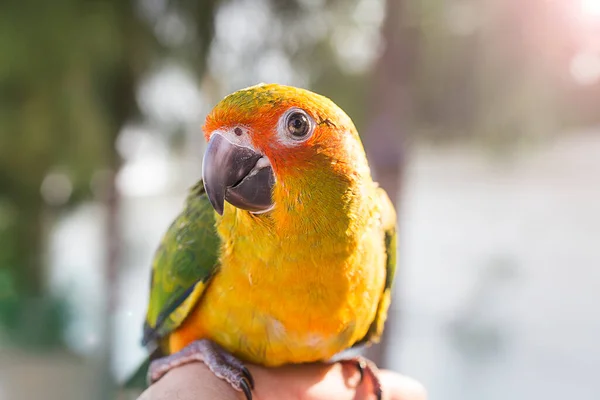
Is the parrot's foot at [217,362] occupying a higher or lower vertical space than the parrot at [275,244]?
lower

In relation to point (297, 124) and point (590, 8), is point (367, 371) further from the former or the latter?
point (590, 8)

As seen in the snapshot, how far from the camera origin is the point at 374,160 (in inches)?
85.0

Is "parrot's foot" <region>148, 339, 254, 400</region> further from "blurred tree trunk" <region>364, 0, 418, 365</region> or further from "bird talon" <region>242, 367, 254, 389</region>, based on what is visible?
"blurred tree trunk" <region>364, 0, 418, 365</region>

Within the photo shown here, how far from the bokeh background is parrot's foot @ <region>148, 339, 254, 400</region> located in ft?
4.56

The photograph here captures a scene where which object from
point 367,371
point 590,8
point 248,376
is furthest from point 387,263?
point 590,8

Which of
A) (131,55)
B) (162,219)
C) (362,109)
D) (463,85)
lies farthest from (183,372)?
(131,55)

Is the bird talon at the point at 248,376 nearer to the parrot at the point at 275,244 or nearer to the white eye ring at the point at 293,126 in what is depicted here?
the parrot at the point at 275,244

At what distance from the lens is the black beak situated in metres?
0.67

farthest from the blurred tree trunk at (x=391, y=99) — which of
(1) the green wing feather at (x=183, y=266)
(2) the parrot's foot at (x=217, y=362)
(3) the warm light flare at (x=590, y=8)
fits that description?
(2) the parrot's foot at (x=217, y=362)

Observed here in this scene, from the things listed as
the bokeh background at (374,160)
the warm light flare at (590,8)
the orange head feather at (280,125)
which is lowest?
the bokeh background at (374,160)

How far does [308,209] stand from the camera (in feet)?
2.31

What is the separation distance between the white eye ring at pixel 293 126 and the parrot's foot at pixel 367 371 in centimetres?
50

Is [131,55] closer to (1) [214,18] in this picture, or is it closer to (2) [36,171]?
(1) [214,18]

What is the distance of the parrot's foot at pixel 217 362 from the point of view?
782 millimetres
